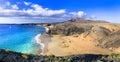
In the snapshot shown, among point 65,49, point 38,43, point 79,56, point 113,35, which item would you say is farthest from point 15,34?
point 79,56

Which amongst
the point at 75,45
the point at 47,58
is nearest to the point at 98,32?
the point at 75,45

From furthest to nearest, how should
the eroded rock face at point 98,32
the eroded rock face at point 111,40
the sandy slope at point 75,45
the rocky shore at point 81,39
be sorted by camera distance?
the eroded rock face at point 111,40
the eroded rock face at point 98,32
the sandy slope at point 75,45
the rocky shore at point 81,39

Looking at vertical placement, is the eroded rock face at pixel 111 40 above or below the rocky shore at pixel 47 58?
below

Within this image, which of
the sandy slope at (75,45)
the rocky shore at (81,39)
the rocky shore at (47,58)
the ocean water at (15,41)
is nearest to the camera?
the rocky shore at (47,58)

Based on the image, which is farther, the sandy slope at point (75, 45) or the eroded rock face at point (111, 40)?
the eroded rock face at point (111, 40)

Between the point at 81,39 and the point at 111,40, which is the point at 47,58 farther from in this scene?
the point at 111,40

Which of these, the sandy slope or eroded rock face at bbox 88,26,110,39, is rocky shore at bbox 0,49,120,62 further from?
eroded rock face at bbox 88,26,110,39

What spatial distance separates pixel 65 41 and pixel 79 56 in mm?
12269

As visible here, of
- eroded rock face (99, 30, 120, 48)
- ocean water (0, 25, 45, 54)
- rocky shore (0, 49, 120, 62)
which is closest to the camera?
rocky shore (0, 49, 120, 62)

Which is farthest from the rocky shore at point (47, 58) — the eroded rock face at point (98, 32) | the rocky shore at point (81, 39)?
the eroded rock face at point (98, 32)

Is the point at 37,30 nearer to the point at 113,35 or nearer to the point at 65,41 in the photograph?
the point at 65,41

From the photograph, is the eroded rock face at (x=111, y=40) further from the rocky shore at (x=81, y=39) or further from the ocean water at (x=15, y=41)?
the ocean water at (x=15, y=41)

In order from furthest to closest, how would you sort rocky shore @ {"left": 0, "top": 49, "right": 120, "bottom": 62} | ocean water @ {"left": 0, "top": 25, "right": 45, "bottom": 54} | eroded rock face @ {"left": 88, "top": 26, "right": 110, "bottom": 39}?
eroded rock face @ {"left": 88, "top": 26, "right": 110, "bottom": 39} < ocean water @ {"left": 0, "top": 25, "right": 45, "bottom": 54} < rocky shore @ {"left": 0, "top": 49, "right": 120, "bottom": 62}

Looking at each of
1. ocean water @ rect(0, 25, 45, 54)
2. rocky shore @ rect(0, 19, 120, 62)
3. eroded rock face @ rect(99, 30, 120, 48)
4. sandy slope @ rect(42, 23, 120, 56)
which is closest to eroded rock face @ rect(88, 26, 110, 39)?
rocky shore @ rect(0, 19, 120, 62)
